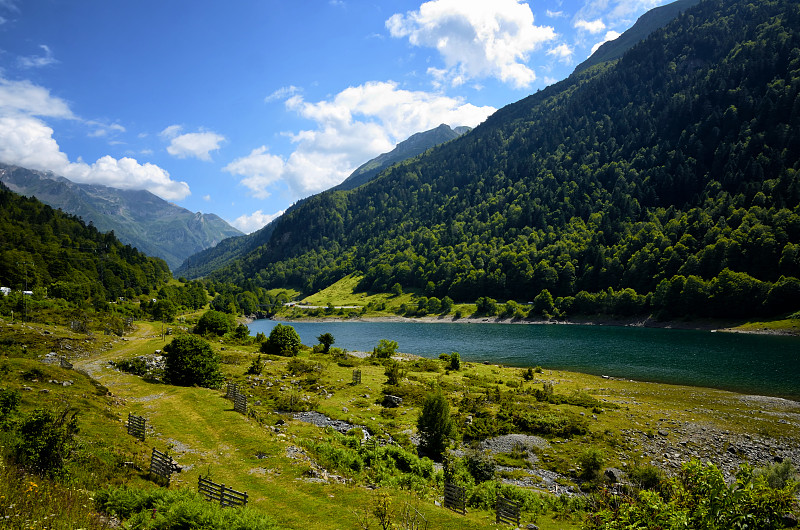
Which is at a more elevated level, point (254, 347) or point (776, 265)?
point (776, 265)

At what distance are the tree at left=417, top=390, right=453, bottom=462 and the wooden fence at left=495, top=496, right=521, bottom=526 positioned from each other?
37.9 ft

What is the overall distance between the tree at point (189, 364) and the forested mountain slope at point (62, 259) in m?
83.7

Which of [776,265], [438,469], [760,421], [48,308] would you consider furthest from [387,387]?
[776,265]

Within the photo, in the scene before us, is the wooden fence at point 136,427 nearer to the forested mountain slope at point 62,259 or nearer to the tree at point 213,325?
the tree at point 213,325

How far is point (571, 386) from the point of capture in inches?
2119

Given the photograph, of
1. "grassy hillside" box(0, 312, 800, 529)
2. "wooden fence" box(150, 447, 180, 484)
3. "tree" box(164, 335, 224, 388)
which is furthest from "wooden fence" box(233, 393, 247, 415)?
"wooden fence" box(150, 447, 180, 484)

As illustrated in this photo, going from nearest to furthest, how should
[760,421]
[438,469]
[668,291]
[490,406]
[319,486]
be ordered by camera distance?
[319,486], [438,469], [760,421], [490,406], [668,291]

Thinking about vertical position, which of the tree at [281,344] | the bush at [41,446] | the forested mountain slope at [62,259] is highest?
the forested mountain slope at [62,259]

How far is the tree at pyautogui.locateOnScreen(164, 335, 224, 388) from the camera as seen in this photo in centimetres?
3872

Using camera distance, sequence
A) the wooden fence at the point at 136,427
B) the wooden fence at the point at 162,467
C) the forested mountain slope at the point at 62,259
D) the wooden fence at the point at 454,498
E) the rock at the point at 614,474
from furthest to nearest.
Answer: the forested mountain slope at the point at 62,259
the rock at the point at 614,474
the wooden fence at the point at 136,427
the wooden fence at the point at 454,498
the wooden fence at the point at 162,467

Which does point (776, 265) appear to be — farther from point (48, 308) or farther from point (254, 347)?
point (48, 308)

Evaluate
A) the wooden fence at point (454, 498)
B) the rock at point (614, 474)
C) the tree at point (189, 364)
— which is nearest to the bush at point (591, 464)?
the rock at point (614, 474)

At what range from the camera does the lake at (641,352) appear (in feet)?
193

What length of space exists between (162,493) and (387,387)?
33245mm
